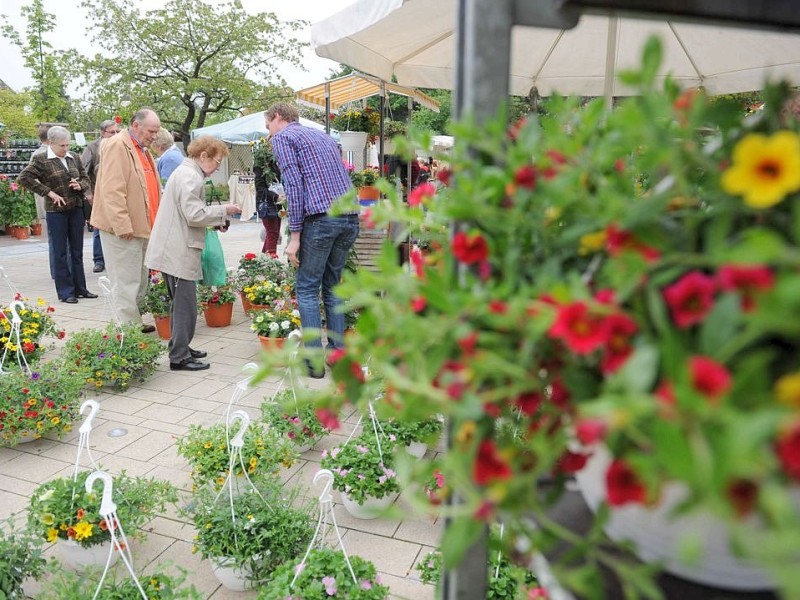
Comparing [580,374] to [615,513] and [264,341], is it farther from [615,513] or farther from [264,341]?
[264,341]

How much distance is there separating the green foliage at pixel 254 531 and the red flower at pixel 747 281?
218 cm

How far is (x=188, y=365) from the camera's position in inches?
186

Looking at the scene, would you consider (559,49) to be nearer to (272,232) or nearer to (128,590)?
(272,232)

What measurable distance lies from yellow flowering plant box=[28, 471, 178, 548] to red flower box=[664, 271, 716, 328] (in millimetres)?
2483

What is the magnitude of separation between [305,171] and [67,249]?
12.5 ft

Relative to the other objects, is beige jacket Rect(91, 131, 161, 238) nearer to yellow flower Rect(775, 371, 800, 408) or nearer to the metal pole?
the metal pole

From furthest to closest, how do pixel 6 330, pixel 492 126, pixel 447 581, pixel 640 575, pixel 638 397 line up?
pixel 6 330 → pixel 447 581 → pixel 492 126 → pixel 640 575 → pixel 638 397

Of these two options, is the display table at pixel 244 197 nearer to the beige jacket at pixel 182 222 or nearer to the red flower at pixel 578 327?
the beige jacket at pixel 182 222

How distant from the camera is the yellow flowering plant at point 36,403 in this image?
3.40 m

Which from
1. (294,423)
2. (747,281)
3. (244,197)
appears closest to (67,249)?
(294,423)


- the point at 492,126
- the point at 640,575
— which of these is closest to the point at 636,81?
the point at 492,126

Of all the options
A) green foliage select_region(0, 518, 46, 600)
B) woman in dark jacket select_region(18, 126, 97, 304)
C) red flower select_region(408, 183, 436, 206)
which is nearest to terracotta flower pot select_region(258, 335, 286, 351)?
green foliage select_region(0, 518, 46, 600)

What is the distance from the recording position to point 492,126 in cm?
66

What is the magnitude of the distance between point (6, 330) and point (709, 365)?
4.91 metres
